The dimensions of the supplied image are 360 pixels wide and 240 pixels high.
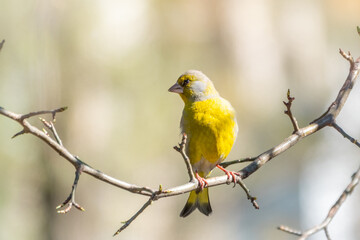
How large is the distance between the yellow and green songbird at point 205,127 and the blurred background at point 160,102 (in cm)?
704

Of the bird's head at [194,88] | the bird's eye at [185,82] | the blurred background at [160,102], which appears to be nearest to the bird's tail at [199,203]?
the bird's head at [194,88]

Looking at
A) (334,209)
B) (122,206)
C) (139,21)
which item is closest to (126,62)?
(139,21)

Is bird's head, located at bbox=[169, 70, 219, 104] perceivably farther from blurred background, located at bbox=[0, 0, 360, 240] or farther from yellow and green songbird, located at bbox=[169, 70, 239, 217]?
blurred background, located at bbox=[0, 0, 360, 240]

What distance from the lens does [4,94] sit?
46.2 ft

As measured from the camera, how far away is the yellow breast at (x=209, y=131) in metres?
4.76

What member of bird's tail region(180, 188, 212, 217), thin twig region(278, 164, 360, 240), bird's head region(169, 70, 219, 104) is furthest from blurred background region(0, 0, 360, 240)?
thin twig region(278, 164, 360, 240)

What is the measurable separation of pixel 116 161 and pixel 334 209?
12.0 meters

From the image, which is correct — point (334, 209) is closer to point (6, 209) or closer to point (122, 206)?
point (122, 206)

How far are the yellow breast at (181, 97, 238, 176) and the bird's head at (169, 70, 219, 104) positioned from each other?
136 mm

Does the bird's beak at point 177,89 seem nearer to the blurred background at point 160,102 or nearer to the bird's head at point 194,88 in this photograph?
the bird's head at point 194,88

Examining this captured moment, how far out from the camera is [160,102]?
1563 cm

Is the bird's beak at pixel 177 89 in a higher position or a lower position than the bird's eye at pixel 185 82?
lower

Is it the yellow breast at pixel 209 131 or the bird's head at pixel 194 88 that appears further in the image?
the bird's head at pixel 194 88

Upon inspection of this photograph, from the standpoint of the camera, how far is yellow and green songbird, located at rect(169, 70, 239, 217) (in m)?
4.76
